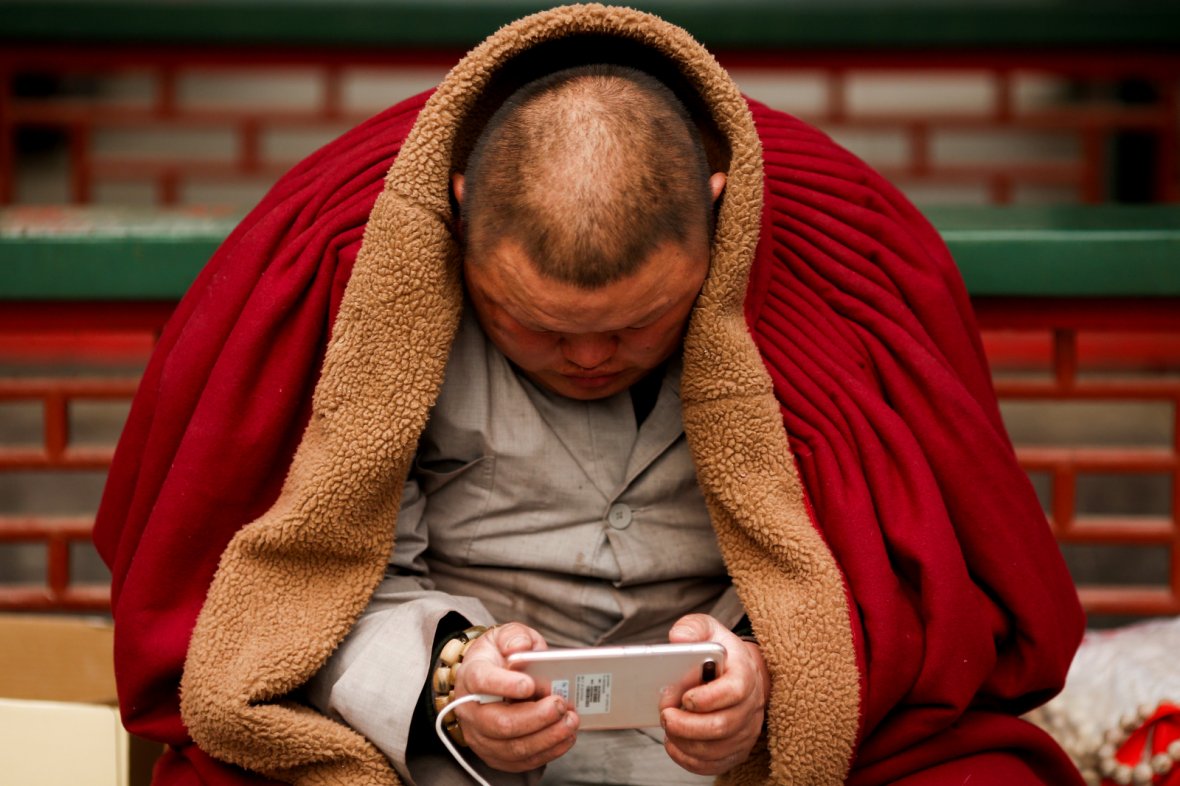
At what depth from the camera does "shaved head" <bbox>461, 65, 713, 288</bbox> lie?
1.21 meters

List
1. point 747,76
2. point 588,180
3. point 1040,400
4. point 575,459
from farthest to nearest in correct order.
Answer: point 747,76 → point 1040,400 → point 575,459 → point 588,180

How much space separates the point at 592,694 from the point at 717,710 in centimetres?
11

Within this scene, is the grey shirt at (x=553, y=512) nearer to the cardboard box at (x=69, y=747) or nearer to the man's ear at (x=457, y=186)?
the man's ear at (x=457, y=186)

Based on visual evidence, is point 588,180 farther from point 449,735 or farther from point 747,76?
point 747,76

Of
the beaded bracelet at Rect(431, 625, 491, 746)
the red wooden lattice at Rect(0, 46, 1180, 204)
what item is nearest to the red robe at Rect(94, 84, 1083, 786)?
the beaded bracelet at Rect(431, 625, 491, 746)

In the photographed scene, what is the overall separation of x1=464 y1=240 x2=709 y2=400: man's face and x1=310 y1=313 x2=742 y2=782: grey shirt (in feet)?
0.20

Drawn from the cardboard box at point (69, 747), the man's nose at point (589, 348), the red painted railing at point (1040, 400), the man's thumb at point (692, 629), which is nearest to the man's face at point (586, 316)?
the man's nose at point (589, 348)

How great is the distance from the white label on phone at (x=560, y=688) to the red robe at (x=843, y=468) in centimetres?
29

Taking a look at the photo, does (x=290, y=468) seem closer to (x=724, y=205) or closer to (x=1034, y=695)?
(x=724, y=205)

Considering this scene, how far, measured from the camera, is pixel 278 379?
1392 mm

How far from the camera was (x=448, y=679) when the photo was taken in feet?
4.34

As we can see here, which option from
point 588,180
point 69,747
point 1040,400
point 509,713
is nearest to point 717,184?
point 588,180

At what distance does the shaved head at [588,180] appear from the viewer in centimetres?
121

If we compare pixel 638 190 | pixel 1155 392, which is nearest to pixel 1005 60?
pixel 1155 392
